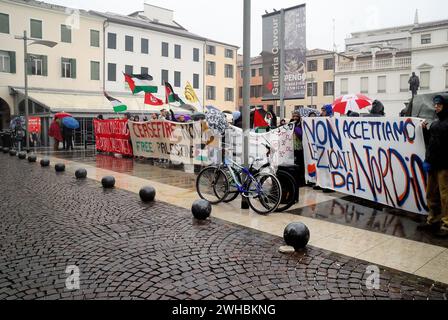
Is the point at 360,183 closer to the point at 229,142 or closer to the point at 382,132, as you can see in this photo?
the point at 382,132

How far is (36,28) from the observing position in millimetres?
36844

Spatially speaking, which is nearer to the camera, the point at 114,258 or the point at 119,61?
the point at 114,258

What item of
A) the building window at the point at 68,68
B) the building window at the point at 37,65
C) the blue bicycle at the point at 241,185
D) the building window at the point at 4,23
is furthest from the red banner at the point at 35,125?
the blue bicycle at the point at 241,185

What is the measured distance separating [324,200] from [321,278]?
4228 millimetres

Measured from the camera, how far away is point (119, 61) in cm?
4316

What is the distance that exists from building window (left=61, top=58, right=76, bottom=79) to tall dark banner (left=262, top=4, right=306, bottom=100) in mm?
30422

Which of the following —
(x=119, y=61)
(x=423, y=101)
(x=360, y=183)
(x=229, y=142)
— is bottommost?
(x=360, y=183)

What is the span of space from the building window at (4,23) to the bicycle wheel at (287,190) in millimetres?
35808

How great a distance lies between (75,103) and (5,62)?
8801 mm

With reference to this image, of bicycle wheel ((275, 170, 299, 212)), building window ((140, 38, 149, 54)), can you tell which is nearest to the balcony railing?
building window ((140, 38, 149, 54))

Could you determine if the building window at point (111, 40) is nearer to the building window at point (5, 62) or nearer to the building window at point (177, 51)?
the building window at point (177, 51)

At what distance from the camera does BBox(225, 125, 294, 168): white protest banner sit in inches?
389

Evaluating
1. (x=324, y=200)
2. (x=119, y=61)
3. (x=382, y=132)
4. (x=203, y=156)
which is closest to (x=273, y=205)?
(x=324, y=200)

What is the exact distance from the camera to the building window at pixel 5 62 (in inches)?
1361
